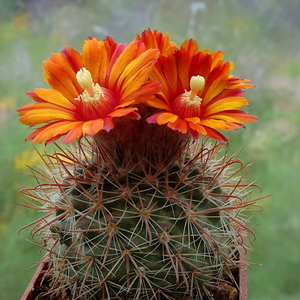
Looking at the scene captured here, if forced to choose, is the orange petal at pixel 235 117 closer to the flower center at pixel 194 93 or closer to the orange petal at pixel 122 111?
the flower center at pixel 194 93

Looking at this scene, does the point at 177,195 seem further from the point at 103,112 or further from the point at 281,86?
the point at 281,86

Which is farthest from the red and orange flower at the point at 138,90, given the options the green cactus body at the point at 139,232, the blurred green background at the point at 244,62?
the blurred green background at the point at 244,62

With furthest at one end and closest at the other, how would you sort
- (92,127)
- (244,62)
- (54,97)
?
(244,62)
(54,97)
(92,127)

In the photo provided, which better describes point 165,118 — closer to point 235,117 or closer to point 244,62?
point 235,117

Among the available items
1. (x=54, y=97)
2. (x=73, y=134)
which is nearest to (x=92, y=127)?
(x=73, y=134)

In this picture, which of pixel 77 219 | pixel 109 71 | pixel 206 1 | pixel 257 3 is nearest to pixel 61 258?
pixel 77 219

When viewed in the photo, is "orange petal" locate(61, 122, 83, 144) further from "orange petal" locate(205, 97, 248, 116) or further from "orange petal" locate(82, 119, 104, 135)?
"orange petal" locate(205, 97, 248, 116)

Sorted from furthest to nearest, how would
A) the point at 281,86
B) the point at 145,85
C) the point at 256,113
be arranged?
the point at 281,86 → the point at 256,113 → the point at 145,85

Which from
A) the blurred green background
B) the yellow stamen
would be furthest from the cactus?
the blurred green background
